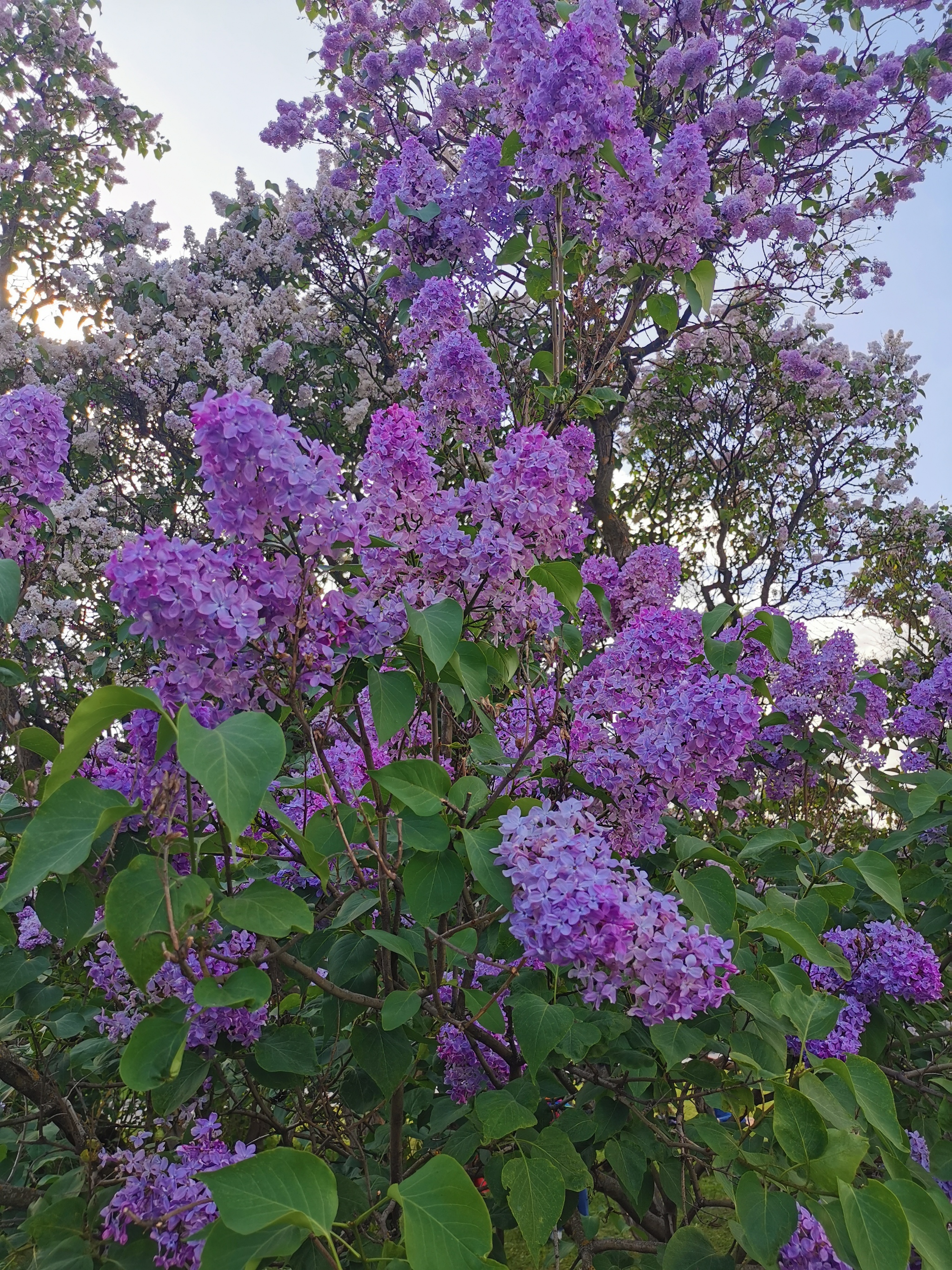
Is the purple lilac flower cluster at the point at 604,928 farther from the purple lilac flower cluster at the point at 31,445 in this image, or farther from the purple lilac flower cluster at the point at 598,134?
→ the purple lilac flower cluster at the point at 598,134

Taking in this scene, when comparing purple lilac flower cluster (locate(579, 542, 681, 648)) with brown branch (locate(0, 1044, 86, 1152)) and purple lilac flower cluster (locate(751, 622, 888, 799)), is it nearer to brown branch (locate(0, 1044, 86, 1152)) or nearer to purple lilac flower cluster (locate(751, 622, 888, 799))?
purple lilac flower cluster (locate(751, 622, 888, 799))

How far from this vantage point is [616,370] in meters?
3.92

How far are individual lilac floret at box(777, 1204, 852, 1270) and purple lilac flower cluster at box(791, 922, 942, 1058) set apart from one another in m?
0.68

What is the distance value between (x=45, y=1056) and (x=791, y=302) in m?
6.96

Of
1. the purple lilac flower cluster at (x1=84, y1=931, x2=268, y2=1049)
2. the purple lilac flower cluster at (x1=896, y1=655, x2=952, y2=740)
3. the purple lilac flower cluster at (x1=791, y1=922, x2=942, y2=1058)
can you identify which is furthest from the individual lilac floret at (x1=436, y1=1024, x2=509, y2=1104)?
the purple lilac flower cluster at (x1=896, y1=655, x2=952, y2=740)

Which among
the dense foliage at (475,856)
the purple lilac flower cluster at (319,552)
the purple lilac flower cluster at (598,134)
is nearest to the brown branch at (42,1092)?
the dense foliage at (475,856)

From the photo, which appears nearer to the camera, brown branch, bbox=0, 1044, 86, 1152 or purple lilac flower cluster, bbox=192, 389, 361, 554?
purple lilac flower cluster, bbox=192, 389, 361, 554

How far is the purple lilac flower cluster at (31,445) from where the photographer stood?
78.4 inches

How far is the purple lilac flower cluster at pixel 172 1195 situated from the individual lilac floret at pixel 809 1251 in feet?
2.74

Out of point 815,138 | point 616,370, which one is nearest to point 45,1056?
point 616,370

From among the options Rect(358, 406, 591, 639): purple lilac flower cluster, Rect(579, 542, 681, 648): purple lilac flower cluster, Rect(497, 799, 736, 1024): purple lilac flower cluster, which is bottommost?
Rect(497, 799, 736, 1024): purple lilac flower cluster

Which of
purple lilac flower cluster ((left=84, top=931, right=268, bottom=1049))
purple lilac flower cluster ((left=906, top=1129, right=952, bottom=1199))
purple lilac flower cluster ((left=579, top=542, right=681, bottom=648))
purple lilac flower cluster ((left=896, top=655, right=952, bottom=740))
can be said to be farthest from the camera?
purple lilac flower cluster ((left=896, top=655, right=952, bottom=740))

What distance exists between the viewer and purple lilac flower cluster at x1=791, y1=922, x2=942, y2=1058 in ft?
6.25

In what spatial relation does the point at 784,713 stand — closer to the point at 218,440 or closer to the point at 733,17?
the point at 218,440
